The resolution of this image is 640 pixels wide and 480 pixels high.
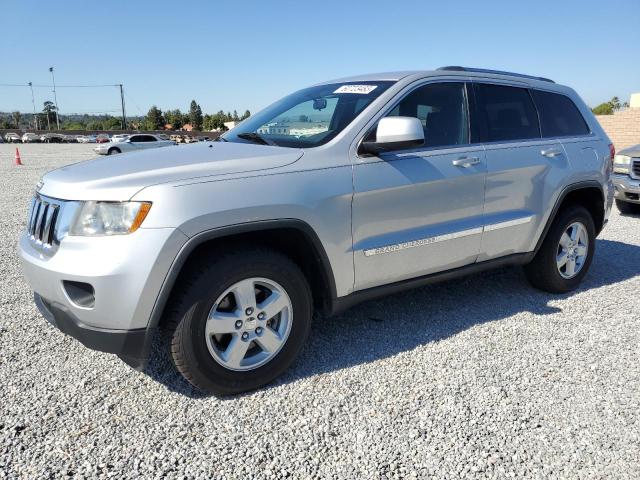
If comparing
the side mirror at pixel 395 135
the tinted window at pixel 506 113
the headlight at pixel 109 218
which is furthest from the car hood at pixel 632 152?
the headlight at pixel 109 218

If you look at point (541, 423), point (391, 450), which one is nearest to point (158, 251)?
point (391, 450)

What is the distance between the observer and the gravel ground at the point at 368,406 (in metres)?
2.29

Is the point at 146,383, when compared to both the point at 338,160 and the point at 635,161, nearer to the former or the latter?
the point at 338,160

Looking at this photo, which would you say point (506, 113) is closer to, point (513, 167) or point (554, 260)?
point (513, 167)

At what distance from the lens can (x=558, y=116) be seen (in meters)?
4.38

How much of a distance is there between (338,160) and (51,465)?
2106mm

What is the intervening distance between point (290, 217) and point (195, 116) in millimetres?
102981

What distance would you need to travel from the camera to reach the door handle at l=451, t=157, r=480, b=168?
348 cm

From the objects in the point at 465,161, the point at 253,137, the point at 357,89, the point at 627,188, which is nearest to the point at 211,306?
the point at 253,137

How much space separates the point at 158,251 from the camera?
2.43 metres

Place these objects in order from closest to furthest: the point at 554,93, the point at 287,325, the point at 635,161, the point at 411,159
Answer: the point at 287,325 < the point at 411,159 < the point at 554,93 < the point at 635,161

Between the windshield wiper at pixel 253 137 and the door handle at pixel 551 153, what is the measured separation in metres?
2.25

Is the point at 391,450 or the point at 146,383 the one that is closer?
the point at 391,450

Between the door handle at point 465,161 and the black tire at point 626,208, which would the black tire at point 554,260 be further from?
the black tire at point 626,208
